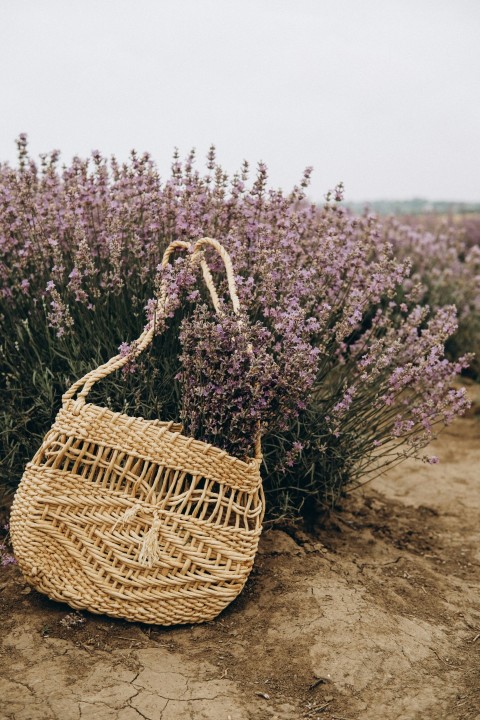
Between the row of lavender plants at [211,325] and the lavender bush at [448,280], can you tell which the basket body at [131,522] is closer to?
the row of lavender plants at [211,325]

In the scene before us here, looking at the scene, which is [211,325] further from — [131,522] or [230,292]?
[131,522]

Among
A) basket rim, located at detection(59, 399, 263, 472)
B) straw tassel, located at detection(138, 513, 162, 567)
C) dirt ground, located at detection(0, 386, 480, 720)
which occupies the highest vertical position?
basket rim, located at detection(59, 399, 263, 472)

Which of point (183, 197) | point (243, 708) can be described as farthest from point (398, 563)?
point (183, 197)

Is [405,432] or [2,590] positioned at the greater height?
[405,432]

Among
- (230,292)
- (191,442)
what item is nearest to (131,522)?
(191,442)

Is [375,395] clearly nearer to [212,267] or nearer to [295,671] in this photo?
[212,267]

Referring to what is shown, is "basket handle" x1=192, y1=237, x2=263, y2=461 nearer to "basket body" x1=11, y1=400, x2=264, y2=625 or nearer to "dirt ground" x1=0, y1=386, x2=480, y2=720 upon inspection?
"basket body" x1=11, y1=400, x2=264, y2=625

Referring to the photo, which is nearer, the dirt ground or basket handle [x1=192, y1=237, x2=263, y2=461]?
the dirt ground

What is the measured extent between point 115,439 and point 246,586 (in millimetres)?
783

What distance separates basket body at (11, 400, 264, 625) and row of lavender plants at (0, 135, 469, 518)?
0.57 feet

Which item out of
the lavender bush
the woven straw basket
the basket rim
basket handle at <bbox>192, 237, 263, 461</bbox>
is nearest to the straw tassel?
the woven straw basket

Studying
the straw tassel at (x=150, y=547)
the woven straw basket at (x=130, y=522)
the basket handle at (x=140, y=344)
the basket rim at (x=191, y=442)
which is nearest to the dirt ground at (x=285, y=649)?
the woven straw basket at (x=130, y=522)

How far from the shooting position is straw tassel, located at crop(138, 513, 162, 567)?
2350mm

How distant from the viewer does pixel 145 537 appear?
236 centimetres
